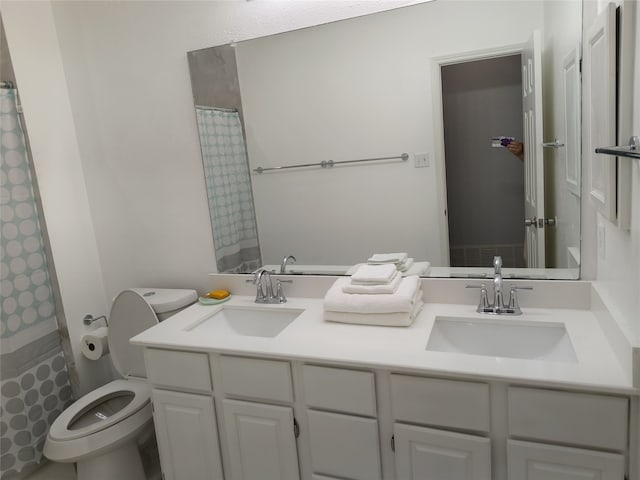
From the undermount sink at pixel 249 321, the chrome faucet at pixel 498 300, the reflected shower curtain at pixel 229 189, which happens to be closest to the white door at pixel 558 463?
the chrome faucet at pixel 498 300

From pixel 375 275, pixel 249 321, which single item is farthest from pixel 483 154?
pixel 249 321

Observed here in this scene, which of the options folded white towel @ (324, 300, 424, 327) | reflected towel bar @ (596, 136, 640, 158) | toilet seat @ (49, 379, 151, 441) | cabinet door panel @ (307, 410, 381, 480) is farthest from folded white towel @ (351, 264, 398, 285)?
toilet seat @ (49, 379, 151, 441)

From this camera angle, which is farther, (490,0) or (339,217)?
(339,217)

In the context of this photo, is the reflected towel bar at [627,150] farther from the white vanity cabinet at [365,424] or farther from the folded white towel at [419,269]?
the folded white towel at [419,269]

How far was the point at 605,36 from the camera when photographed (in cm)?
119

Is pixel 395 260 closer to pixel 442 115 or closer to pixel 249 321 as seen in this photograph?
pixel 442 115

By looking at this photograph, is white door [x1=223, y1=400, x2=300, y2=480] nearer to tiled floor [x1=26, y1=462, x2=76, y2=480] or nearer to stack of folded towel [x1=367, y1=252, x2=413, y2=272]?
stack of folded towel [x1=367, y1=252, x2=413, y2=272]

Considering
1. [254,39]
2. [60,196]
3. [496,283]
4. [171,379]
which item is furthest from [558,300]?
[60,196]

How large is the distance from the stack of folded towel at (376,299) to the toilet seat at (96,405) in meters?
1.03

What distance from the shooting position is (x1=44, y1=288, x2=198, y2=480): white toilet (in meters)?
2.01

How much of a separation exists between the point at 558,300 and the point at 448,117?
779 mm

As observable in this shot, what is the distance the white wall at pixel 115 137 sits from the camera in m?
2.24

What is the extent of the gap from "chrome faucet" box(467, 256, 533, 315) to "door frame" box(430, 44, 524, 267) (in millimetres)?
201

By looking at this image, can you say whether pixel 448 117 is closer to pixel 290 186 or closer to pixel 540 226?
pixel 540 226
